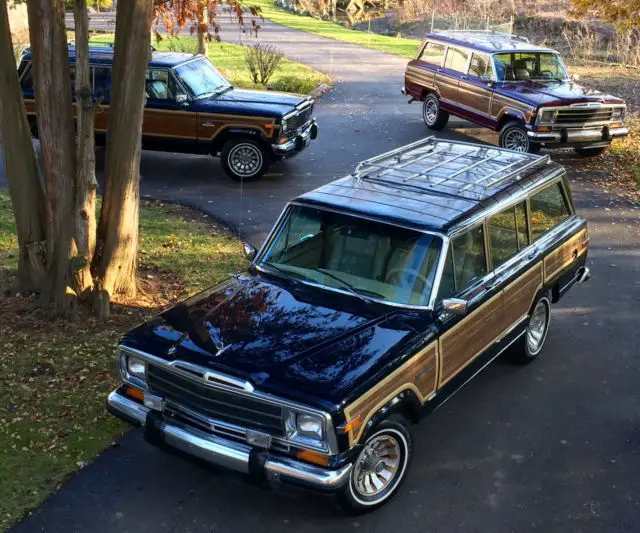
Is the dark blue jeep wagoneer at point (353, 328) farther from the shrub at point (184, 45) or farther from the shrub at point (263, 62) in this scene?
the shrub at point (184, 45)

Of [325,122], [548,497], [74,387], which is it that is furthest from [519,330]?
[325,122]

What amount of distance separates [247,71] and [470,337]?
19.2 metres

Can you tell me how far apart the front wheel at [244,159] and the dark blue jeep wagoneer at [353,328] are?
6108 mm

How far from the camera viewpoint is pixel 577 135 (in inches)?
552

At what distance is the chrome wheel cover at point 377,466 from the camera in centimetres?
518

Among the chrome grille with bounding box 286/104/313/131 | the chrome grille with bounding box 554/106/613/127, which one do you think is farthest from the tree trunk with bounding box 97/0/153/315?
the chrome grille with bounding box 554/106/613/127

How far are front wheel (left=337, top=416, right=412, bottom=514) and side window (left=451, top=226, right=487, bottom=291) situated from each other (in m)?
1.32

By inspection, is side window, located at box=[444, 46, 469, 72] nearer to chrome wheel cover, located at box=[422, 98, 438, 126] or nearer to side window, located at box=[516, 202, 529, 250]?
chrome wheel cover, located at box=[422, 98, 438, 126]

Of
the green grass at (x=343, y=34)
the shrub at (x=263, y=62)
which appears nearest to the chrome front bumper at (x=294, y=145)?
the shrub at (x=263, y=62)

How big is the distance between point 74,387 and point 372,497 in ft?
9.84

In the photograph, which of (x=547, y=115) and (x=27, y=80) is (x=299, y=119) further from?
(x=27, y=80)

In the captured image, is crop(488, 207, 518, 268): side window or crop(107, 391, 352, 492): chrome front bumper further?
crop(488, 207, 518, 268): side window

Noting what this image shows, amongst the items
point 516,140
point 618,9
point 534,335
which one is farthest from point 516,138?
point 534,335

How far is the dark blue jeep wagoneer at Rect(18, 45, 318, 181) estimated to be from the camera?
13.0 meters
